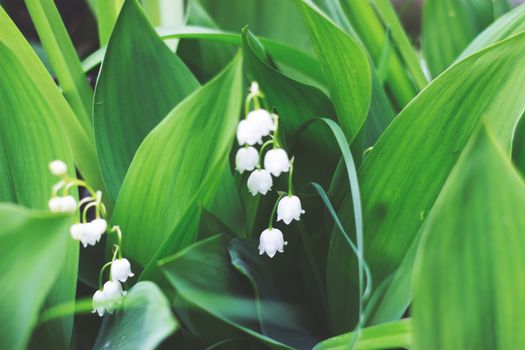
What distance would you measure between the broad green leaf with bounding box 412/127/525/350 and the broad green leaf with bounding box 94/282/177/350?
0.16 m

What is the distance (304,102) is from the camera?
0.68m

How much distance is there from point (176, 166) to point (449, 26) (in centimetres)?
61

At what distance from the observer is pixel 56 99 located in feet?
2.27

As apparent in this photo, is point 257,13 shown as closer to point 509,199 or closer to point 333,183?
point 333,183

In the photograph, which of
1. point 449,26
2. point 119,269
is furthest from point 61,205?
point 449,26

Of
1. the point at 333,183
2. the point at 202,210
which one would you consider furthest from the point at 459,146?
the point at 202,210

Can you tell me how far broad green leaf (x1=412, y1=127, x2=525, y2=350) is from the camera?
0.38 metres

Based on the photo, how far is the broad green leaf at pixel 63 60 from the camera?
725 mm

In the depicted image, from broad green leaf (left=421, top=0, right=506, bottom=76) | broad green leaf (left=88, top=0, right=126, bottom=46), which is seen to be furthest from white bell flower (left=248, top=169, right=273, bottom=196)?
broad green leaf (left=421, top=0, right=506, bottom=76)

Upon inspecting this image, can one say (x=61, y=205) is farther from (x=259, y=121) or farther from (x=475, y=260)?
(x=475, y=260)

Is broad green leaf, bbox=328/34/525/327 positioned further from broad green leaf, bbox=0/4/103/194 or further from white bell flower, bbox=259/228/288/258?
broad green leaf, bbox=0/4/103/194

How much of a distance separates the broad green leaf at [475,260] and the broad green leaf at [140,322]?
161mm

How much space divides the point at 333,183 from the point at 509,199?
0.25 metres

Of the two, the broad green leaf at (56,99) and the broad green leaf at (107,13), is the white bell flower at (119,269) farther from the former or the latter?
the broad green leaf at (107,13)
